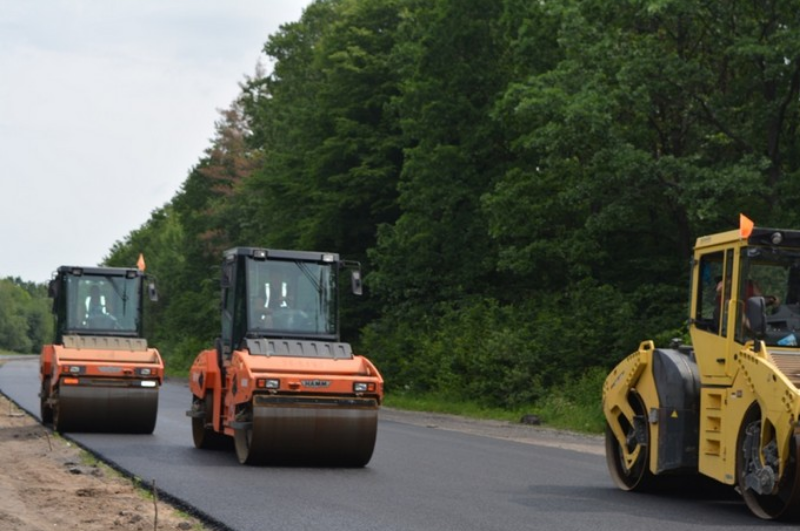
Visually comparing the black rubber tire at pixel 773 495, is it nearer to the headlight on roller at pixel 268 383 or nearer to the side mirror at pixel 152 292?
the headlight on roller at pixel 268 383

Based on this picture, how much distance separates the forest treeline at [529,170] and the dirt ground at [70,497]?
13.4 meters

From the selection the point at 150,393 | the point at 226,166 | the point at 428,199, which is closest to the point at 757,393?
the point at 150,393

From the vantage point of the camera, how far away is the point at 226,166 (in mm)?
69562

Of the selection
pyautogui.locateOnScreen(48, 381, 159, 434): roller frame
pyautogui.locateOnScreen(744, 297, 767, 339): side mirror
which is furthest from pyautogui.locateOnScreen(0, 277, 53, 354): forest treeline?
pyautogui.locateOnScreen(744, 297, 767, 339): side mirror

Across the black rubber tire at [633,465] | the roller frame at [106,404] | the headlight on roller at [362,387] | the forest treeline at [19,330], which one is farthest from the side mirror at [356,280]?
the forest treeline at [19,330]

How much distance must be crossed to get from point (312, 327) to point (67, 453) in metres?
3.84

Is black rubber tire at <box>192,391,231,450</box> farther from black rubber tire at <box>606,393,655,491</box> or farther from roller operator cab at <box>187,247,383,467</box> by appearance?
black rubber tire at <box>606,393,655,491</box>

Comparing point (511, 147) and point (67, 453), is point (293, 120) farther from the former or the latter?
point (67, 453)

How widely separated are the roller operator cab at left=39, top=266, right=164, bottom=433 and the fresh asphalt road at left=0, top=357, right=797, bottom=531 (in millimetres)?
1259

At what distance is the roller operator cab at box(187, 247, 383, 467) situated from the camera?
16000mm

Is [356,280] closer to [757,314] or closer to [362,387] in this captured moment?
[362,387]

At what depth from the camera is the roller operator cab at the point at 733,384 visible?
37.2 ft

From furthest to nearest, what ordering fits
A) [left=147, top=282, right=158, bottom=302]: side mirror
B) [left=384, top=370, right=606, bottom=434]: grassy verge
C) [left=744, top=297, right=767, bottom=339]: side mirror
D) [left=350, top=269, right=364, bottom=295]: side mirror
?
1. [left=384, top=370, right=606, bottom=434]: grassy verge
2. [left=147, top=282, right=158, bottom=302]: side mirror
3. [left=350, top=269, right=364, bottom=295]: side mirror
4. [left=744, top=297, right=767, bottom=339]: side mirror

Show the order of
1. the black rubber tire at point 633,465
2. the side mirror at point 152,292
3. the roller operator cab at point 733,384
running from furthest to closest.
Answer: the side mirror at point 152,292 → the black rubber tire at point 633,465 → the roller operator cab at point 733,384
